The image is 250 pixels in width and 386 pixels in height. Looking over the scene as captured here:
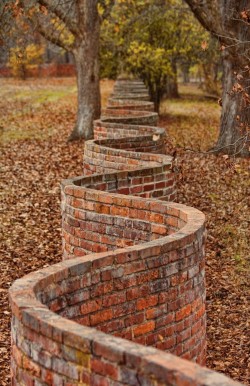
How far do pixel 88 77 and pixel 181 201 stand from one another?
327 inches

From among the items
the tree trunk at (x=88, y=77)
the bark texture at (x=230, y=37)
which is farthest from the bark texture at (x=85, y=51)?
the bark texture at (x=230, y=37)

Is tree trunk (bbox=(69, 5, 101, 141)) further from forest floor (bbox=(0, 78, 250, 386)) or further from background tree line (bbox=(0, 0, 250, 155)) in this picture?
forest floor (bbox=(0, 78, 250, 386))

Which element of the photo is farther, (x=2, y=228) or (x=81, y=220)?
(x=2, y=228)

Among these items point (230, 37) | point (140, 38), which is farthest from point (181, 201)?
point (140, 38)

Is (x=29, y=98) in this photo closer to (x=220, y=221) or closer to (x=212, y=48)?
(x=212, y=48)

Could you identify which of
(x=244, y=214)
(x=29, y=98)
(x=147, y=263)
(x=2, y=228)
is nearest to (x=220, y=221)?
(x=244, y=214)

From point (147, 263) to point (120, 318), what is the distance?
0.39 metres

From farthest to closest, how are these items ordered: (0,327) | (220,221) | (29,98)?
(29,98)
(220,221)
(0,327)

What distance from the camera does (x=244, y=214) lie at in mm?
12250

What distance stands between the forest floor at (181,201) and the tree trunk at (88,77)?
2.42 feet

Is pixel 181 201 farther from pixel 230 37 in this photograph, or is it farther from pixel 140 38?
pixel 140 38

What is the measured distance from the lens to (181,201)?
12.8m

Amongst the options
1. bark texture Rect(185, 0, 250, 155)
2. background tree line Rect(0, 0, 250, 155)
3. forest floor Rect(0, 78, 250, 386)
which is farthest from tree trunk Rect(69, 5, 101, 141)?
bark texture Rect(185, 0, 250, 155)

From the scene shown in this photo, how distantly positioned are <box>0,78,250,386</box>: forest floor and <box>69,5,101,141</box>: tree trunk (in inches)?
29.0
